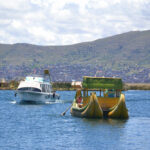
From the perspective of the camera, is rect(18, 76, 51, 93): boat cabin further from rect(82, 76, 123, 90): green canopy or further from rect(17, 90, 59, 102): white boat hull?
rect(82, 76, 123, 90): green canopy

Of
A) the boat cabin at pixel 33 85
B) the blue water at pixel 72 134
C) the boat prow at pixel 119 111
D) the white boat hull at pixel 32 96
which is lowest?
the blue water at pixel 72 134

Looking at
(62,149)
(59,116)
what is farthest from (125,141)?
(59,116)

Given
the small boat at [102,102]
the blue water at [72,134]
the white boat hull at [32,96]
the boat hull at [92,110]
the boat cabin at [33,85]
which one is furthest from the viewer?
the boat cabin at [33,85]

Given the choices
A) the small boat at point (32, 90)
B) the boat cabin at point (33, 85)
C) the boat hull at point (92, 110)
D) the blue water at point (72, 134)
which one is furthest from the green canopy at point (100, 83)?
the boat cabin at point (33, 85)

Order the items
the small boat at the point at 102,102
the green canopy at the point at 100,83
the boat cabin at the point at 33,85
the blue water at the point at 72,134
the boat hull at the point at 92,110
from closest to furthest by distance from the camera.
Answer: the blue water at the point at 72,134 < the boat hull at the point at 92,110 < the small boat at the point at 102,102 < the green canopy at the point at 100,83 < the boat cabin at the point at 33,85

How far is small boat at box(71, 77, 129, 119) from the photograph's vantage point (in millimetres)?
56312

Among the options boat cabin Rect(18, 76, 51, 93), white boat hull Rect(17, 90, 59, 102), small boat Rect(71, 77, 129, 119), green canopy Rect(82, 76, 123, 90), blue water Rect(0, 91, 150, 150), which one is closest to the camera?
blue water Rect(0, 91, 150, 150)

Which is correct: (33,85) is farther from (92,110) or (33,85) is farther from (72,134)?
(72,134)

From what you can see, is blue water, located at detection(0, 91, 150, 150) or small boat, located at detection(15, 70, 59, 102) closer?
blue water, located at detection(0, 91, 150, 150)

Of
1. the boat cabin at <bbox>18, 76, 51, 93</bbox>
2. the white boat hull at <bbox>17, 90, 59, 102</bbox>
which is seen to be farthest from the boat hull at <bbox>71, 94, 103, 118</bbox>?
the boat cabin at <bbox>18, 76, 51, 93</bbox>

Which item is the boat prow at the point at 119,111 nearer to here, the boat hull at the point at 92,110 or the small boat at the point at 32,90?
the boat hull at the point at 92,110

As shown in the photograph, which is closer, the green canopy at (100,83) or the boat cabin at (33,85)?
the green canopy at (100,83)

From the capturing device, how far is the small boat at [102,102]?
56.3 meters

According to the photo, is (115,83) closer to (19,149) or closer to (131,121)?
(131,121)
